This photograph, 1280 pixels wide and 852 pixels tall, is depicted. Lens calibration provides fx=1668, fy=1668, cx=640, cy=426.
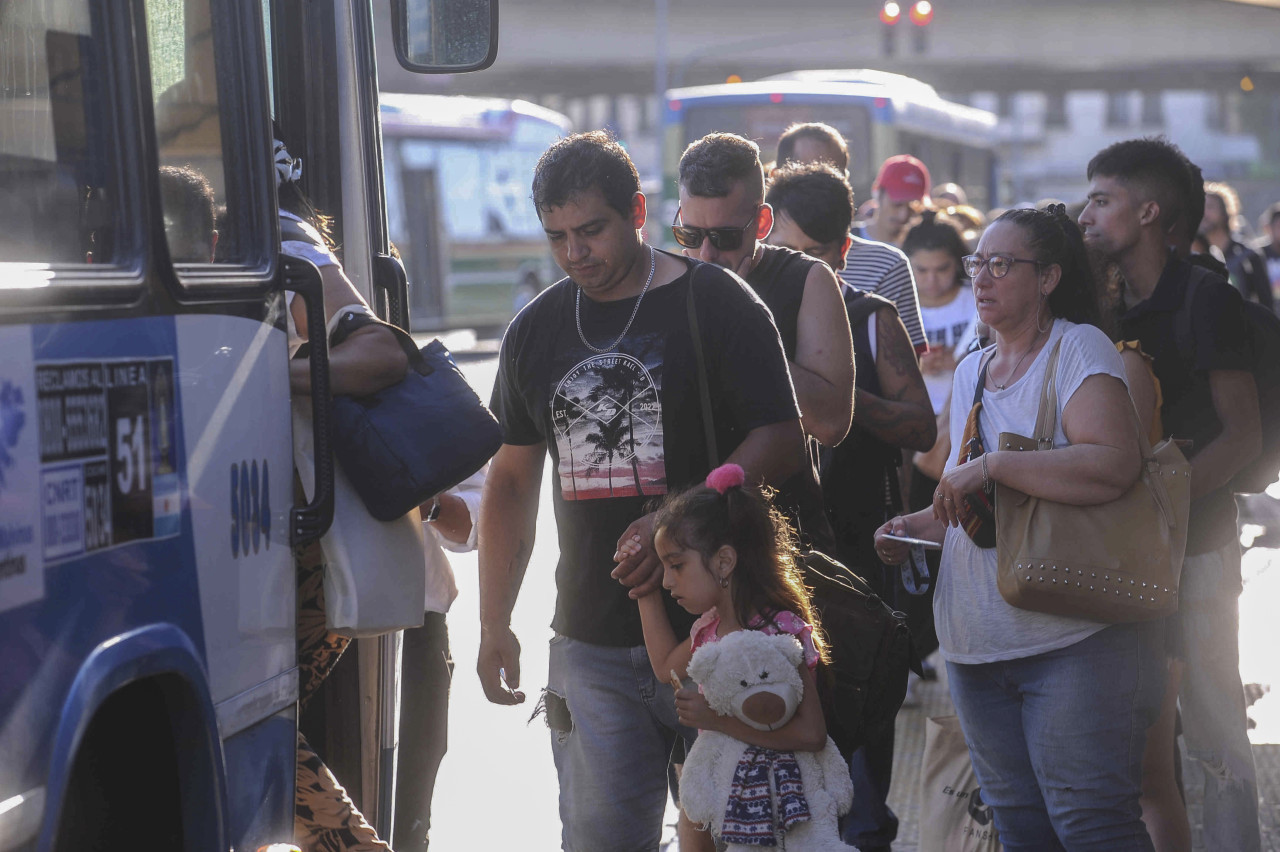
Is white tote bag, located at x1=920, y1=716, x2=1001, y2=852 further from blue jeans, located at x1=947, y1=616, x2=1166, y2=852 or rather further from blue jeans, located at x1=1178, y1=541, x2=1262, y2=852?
blue jeans, located at x1=1178, y1=541, x2=1262, y2=852

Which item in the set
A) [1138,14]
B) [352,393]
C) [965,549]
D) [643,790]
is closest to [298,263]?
[352,393]

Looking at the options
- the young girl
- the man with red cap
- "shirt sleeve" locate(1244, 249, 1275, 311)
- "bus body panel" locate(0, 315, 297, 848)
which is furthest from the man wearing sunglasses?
"shirt sleeve" locate(1244, 249, 1275, 311)

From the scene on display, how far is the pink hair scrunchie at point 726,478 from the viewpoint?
10.9 feet

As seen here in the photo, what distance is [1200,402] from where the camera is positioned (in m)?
4.29

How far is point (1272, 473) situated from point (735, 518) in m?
1.95

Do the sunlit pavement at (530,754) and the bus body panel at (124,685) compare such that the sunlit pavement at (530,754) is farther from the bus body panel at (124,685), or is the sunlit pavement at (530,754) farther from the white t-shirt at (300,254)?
the bus body panel at (124,685)

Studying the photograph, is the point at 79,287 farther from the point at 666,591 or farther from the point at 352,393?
the point at 666,591

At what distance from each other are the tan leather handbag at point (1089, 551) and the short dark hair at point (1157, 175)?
3.18 feet

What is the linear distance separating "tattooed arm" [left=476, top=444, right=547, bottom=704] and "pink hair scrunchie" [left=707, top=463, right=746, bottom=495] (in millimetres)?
636

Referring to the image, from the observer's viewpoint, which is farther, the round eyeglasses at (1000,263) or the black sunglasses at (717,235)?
the black sunglasses at (717,235)

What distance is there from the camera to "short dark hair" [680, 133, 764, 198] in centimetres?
421

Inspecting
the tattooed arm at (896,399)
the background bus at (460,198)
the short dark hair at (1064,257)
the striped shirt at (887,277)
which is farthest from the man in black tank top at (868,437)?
the background bus at (460,198)

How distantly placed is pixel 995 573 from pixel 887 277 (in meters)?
2.28

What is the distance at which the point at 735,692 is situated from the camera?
130 inches
